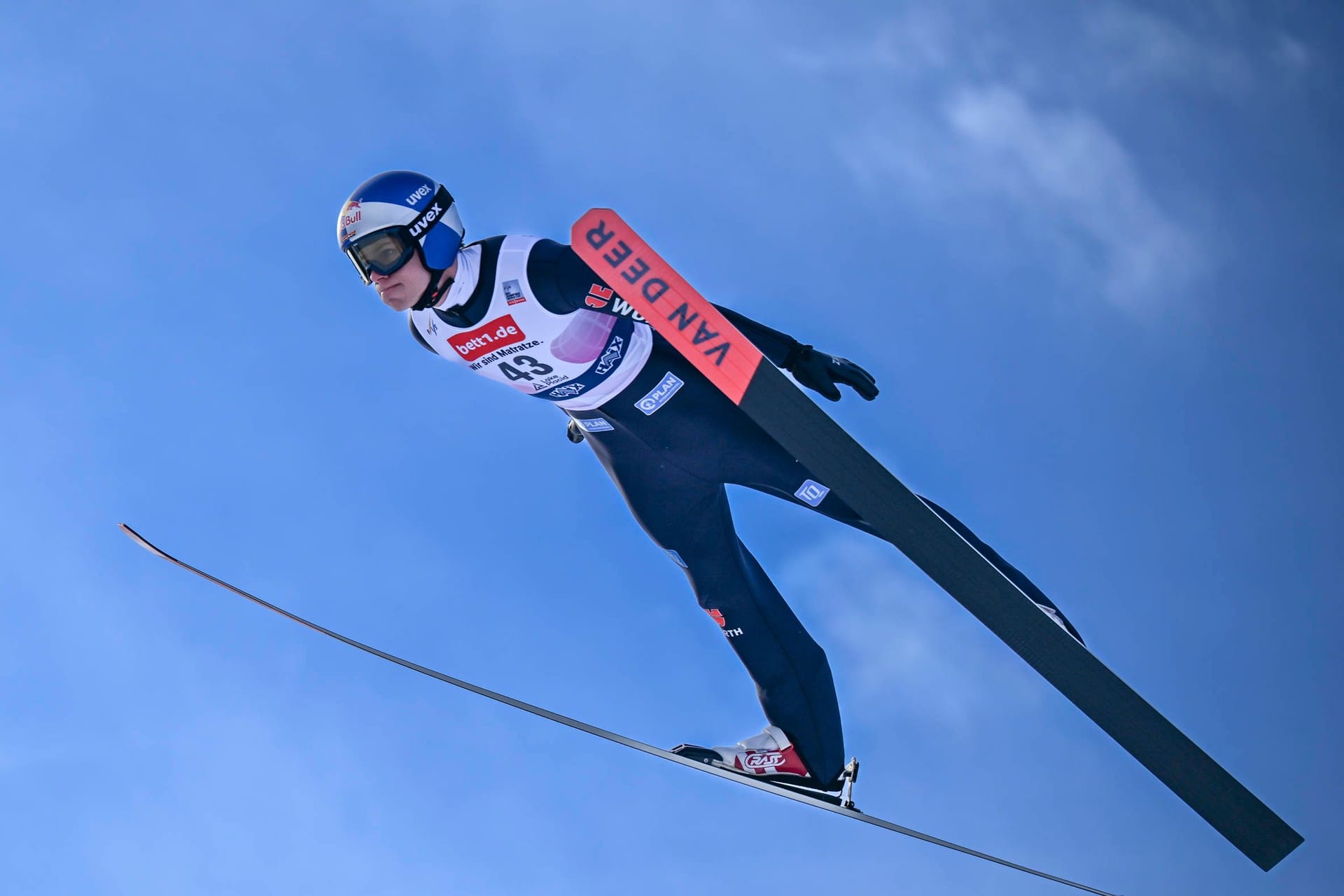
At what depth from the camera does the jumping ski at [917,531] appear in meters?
3.07

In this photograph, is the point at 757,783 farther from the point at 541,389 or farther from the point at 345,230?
the point at 345,230

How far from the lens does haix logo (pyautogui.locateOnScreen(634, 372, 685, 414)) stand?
3.60 m

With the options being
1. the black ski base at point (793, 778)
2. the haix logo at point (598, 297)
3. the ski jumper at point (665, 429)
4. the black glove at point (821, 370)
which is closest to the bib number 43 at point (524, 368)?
the ski jumper at point (665, 429)

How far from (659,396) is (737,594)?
0.64 m

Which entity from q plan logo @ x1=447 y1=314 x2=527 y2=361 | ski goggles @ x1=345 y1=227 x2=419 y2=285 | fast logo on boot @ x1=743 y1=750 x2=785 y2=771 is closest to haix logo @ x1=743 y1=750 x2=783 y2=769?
fast logo on boot @ x1=743 y1=750 x2=785 y2=771

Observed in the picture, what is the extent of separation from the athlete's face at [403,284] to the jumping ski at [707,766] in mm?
1063

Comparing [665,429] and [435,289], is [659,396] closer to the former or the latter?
[665,429]

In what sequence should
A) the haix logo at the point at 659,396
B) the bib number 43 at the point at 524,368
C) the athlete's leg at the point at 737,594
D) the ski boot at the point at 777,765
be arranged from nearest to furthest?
the bib number 43 at the point at 524,368
the haix logo at the point at 659,396
the athlete's leg at the point at 737,594
the ski boot at the point at 777,765

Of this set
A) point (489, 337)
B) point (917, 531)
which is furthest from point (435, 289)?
point (917, 531)

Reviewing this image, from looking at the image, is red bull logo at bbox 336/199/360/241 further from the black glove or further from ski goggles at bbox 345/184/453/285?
the black glove

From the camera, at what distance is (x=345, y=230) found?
338cm

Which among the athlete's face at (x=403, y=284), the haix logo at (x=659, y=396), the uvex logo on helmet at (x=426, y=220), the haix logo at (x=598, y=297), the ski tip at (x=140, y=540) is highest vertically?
the haix logo at (x=659, y=396)

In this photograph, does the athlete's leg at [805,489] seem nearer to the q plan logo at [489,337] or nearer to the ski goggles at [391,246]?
the q plan logo at [489,337]

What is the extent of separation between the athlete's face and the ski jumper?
0.28 ft
